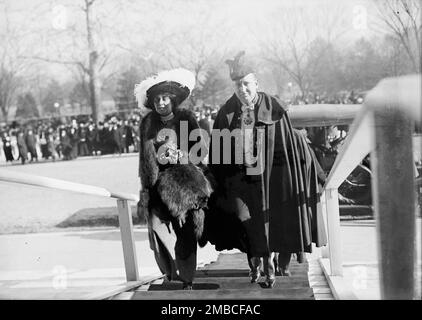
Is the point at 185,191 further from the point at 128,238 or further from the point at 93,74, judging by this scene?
the point at 93,74

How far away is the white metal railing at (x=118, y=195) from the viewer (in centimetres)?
287

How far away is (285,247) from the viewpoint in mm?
3441

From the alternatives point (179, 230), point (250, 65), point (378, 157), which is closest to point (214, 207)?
point (179, 230)

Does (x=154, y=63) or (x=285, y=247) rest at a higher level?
(x=154, y=63)

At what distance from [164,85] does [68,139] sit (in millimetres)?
746

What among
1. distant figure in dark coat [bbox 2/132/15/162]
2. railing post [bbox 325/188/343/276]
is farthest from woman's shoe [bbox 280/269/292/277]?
distant figure in dark coat [bbox 2/132/15/162]

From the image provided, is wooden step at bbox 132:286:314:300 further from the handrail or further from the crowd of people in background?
the crowd of people in background

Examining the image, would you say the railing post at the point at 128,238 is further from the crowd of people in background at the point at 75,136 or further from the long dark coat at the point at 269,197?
the long dark coat at the point at 269,197

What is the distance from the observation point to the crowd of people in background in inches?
135

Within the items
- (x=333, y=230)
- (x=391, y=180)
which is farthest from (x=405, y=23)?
(x=333, y=230)

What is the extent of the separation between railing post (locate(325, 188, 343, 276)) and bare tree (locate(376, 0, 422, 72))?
0.89 metres

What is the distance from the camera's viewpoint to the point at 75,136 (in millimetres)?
3771

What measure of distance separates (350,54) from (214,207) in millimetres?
1004
